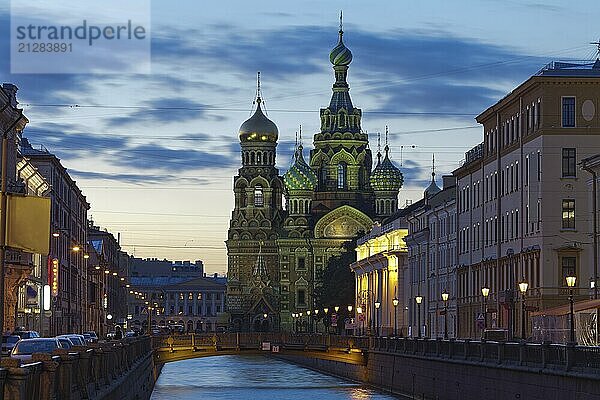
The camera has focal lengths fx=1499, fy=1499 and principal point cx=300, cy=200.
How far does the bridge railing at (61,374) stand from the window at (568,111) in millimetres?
42227

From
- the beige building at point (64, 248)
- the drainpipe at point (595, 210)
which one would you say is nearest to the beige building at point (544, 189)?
the drainpipe at point (595, 210)

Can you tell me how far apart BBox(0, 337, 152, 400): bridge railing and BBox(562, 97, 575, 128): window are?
42227mm

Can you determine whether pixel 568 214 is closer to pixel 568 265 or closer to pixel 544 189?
pixel 544 189

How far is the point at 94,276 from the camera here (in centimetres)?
16950

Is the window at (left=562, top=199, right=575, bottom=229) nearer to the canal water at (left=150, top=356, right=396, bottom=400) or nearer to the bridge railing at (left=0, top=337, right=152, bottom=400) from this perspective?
the canal water at (left=150, top=356, right=396, bottom=400)

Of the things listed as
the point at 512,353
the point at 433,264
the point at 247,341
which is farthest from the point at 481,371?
the point at 433,264

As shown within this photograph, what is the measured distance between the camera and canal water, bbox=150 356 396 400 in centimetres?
9162

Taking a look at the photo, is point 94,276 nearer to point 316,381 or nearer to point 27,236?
point 316,381

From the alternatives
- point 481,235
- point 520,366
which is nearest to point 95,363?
point 520,366

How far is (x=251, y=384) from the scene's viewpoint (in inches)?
4500

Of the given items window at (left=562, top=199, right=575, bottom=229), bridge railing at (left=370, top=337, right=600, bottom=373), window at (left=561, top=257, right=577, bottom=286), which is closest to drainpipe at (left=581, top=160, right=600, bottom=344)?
window at (left=562, top=199, right=575, bottom=229)

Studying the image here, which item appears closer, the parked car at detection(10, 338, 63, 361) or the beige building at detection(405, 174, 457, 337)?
the parked car at detection(10, 338, 63, 361)

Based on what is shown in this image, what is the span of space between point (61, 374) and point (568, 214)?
2283 inches

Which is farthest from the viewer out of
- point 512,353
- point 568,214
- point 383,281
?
point 383,281
